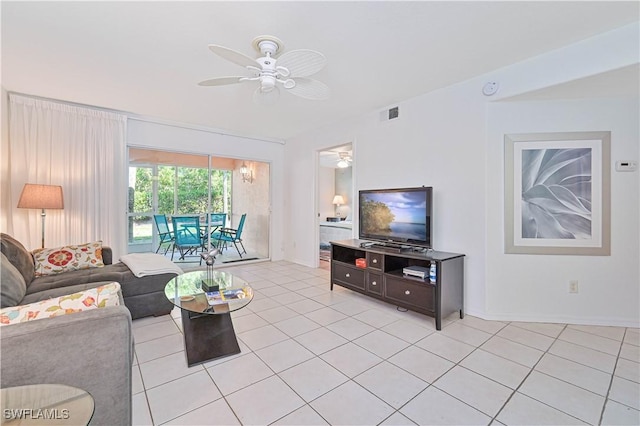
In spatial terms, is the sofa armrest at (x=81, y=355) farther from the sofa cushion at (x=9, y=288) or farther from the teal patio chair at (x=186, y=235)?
the teal patio chair at (x=186, y=235)

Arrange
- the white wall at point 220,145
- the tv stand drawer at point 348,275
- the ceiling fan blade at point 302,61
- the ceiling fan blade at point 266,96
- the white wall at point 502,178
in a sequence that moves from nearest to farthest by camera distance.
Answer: the ceiling fan blade at point 302,61 < the ceiling fan blade at point 266,96 < the white wall at point 502,178 < the tv stand drawer at point 348,275 < the white wall at point 220,145

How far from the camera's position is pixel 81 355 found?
1.22 meters

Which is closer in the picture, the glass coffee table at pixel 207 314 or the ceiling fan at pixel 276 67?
the ceiling fan at pixel 276 67

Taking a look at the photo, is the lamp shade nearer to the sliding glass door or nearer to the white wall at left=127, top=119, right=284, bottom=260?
the sliding glass door

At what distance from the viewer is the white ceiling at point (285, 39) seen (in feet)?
6.22

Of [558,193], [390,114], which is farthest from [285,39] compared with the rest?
[558,193]

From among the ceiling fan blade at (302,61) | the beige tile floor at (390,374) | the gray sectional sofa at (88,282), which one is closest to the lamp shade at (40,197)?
the gray sectional sofa at (88,282)

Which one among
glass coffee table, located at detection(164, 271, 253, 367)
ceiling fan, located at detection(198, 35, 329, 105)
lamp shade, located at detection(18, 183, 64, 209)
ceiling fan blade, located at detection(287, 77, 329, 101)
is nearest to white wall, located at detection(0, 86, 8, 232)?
lamp shade, located at detection(18, 183, 64, 209)

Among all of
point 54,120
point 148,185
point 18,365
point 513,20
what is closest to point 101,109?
point 54,120

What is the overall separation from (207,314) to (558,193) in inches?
131

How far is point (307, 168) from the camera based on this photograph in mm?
5199

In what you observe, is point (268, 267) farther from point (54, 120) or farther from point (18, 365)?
point (18, 365)

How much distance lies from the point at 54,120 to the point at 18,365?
3.81 m

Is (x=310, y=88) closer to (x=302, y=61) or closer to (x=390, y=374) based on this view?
(x=302, y=61)
